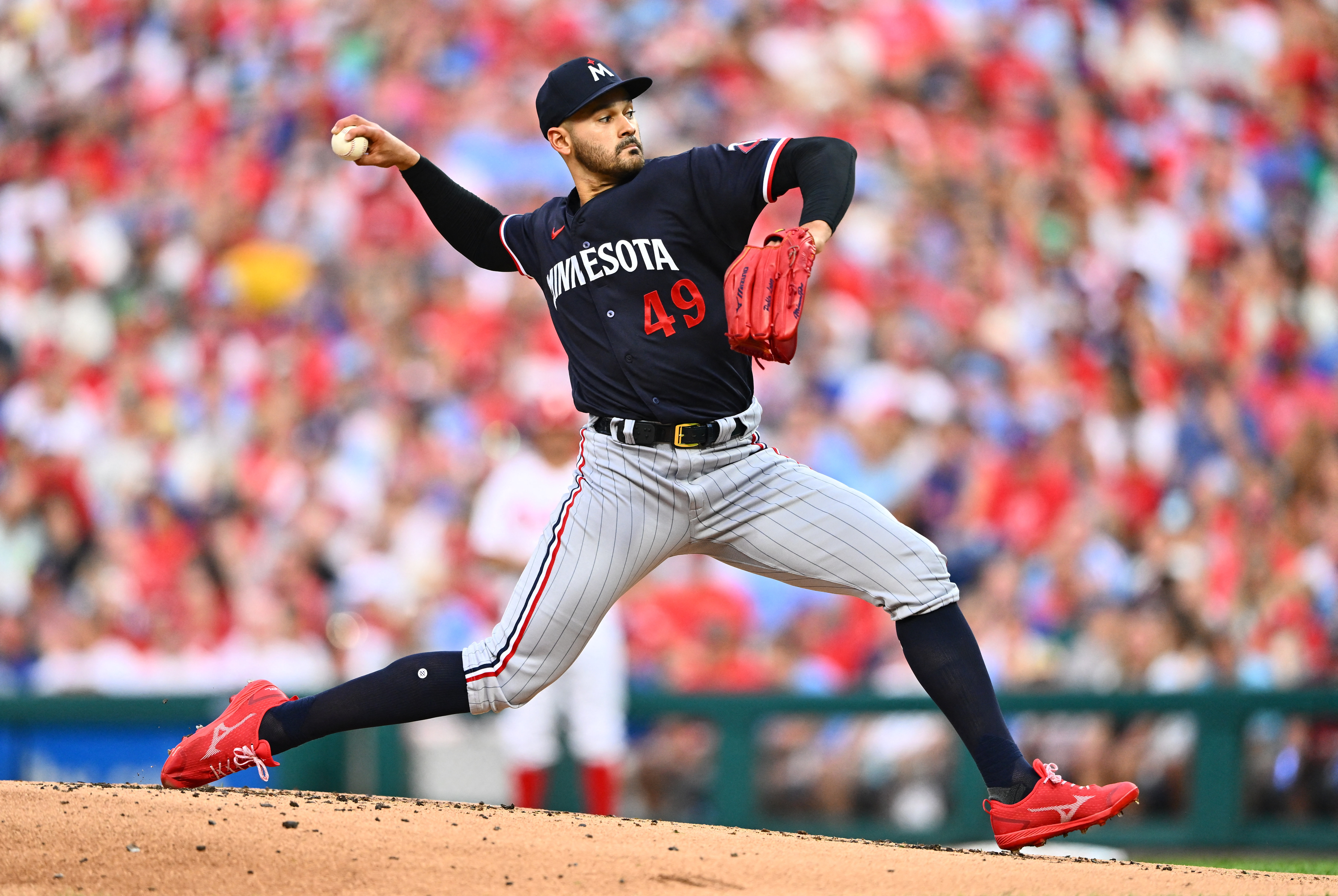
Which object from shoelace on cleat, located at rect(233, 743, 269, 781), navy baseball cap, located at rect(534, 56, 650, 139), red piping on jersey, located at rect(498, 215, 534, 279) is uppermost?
navy baseball cap, located at rect(534, 56, 650, 139)

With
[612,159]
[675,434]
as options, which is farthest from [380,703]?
[612,159]

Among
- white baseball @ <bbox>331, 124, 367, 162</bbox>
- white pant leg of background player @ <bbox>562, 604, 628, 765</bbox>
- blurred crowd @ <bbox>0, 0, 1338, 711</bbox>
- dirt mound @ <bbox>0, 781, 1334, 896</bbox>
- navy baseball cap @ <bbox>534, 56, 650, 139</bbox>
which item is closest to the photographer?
dirt mound @ <bbox>0, 781, 1334, 896</bbox>

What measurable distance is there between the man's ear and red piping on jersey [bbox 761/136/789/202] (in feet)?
1.52

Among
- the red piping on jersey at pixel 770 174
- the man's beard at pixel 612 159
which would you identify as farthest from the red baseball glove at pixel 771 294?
the man's beard at pixel 612 159

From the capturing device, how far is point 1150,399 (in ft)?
22.5

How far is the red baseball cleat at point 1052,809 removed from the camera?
291cm

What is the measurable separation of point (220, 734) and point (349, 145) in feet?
4.34

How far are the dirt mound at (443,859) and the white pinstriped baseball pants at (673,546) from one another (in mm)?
327

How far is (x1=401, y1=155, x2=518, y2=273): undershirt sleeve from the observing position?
3398 mm

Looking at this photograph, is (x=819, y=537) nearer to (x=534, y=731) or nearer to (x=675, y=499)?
(x=675, y=499)

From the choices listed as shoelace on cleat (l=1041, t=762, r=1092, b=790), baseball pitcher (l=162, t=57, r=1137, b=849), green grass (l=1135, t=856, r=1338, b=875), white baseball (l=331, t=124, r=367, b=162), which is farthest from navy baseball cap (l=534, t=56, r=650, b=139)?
green grass (l=1135, t=856, r=1338, b=875)

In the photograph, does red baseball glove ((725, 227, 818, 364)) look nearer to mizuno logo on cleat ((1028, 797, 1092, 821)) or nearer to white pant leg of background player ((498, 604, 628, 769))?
mizuno logo on cleat ((1028, 797, 1092, 821))

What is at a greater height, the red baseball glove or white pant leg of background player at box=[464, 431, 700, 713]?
the red baseball glove

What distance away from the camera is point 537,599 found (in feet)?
9.83
